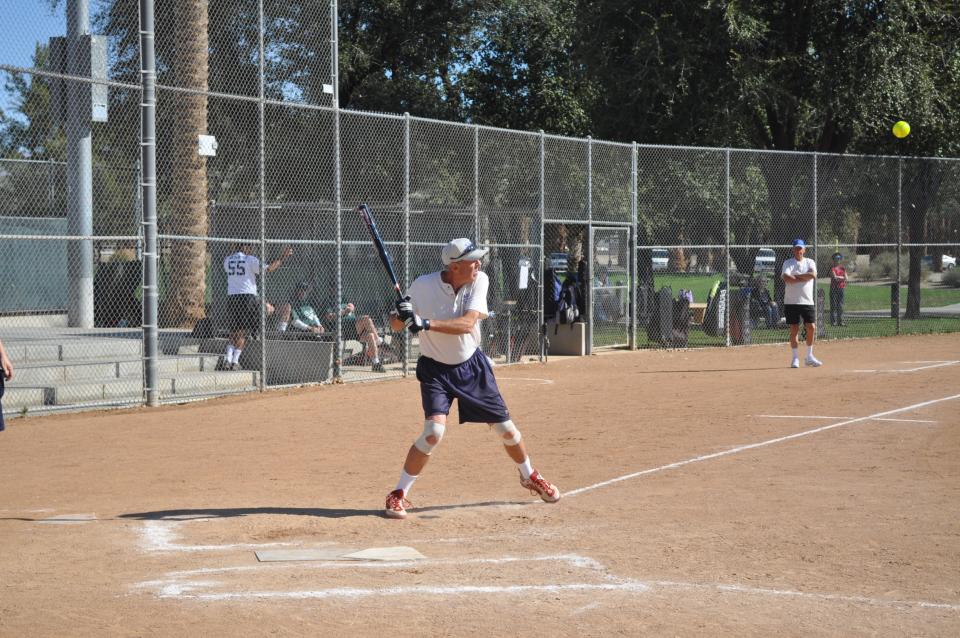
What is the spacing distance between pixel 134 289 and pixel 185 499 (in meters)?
8.69

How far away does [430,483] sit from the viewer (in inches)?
362

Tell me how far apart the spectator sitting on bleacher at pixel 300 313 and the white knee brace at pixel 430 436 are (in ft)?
30.5

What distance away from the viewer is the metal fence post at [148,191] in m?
13.9

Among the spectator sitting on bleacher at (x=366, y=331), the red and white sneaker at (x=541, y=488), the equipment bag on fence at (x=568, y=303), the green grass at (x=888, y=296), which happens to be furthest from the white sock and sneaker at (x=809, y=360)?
the red and white sneaker at (x=541, y=488)

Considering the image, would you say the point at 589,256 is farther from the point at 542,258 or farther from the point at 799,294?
the point at 799,294

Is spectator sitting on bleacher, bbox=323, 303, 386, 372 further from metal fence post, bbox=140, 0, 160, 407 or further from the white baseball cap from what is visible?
the white baseball cap

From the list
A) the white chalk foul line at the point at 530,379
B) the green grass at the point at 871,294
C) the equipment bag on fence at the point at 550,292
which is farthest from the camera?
the green grass at the point at 871,294

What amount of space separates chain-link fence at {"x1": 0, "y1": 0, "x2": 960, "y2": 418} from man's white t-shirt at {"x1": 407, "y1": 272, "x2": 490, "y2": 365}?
597cm

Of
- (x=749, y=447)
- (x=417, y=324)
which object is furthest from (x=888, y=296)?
(x=417, y=324)

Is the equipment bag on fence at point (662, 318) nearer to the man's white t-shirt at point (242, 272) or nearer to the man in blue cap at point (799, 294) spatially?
the man in blue cap at point (799, 294)

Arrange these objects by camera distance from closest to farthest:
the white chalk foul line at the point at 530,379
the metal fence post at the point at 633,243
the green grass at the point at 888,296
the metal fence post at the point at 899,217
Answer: the white chalk foul line at the point at 530,379, the metal fence post at the point at 633,243, the metal fence post at the point at 899,217, the green grass at the point at 888,296

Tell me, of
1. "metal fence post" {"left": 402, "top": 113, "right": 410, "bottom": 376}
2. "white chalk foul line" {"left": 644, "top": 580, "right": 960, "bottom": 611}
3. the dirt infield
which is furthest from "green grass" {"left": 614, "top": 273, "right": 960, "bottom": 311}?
"white chalk foul line" {"left": 644, "top": 580, "right": 960, "bottom": 611}

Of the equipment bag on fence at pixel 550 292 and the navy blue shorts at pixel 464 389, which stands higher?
the equipment bag on fence at pixel 550 292

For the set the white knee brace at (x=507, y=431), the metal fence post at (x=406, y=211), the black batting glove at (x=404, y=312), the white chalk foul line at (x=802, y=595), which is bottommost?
the white chalk foul line at (x=802, y=595)
